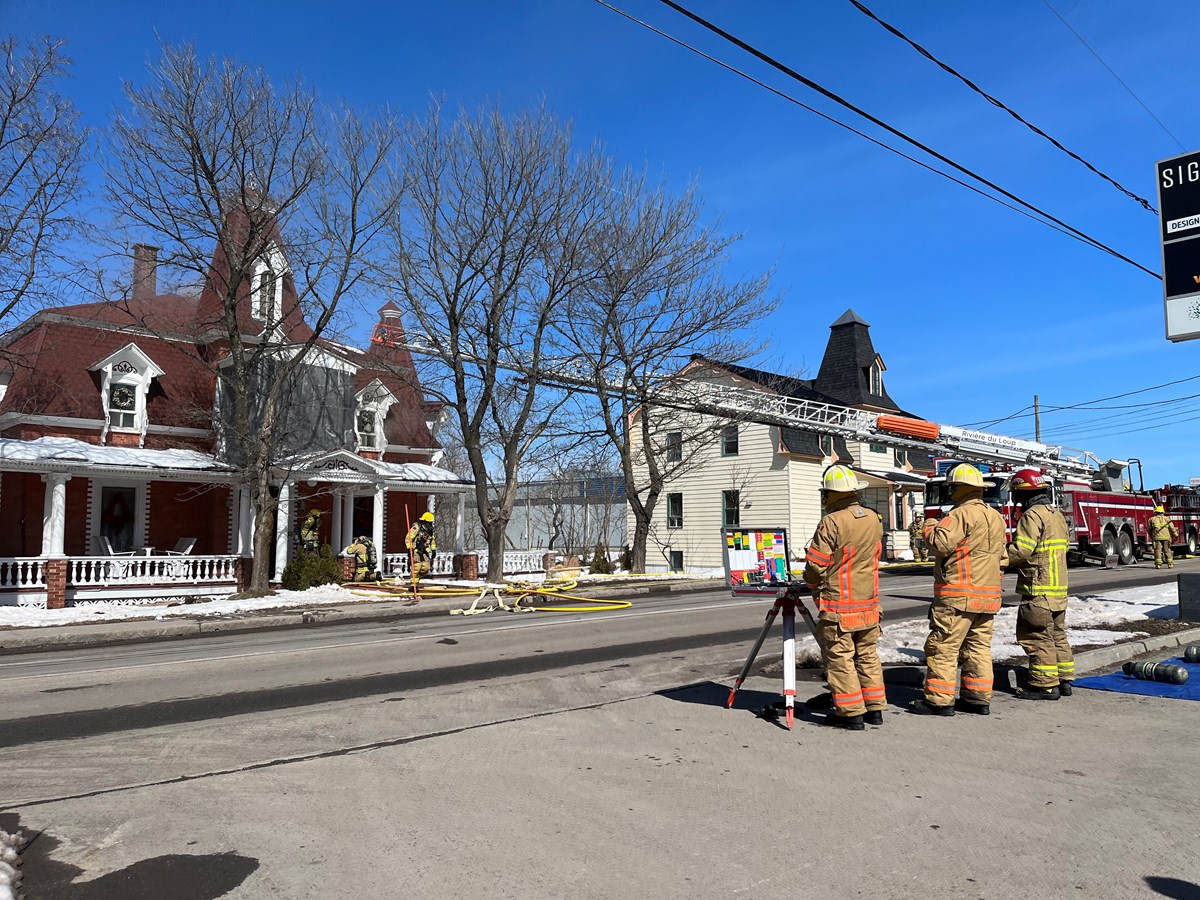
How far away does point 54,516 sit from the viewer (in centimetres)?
1873

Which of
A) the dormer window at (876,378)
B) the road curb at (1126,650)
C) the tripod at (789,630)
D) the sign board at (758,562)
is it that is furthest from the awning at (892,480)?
the tripod at (789,630)

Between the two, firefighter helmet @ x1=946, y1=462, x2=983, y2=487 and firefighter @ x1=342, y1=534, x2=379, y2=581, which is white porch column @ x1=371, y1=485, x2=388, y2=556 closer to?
firefighter @ x1=342, y1=534, x2=379, y2=581

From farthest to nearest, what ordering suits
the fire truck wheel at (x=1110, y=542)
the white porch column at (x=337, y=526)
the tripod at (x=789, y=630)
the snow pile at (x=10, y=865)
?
the fire truck wheel at (x=1110, y=542)
the white porch column at (x=337, y=526)
the tripod at (x=789, y=630)
the snow pile at (x=10, y=865)

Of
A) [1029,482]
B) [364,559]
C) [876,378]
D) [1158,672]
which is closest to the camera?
[1029,482]

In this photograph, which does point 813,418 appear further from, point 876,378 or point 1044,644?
point 1044,644

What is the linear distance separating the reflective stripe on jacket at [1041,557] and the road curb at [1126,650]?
6.42ft

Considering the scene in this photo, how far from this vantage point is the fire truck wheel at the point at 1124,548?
2882 cm

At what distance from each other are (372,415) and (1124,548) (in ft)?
81.8

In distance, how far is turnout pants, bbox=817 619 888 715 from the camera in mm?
6273

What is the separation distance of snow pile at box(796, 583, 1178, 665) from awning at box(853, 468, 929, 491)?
19.5 metres

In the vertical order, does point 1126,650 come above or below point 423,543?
below

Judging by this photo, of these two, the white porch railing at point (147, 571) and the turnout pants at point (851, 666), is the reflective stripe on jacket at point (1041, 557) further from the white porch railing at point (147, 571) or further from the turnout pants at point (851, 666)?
the white porch railing at point (147, 571)

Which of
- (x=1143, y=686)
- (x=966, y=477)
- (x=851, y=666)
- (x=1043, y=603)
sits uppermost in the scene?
(x=966, y=477)

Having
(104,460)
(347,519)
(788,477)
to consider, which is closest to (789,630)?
(104,460)
